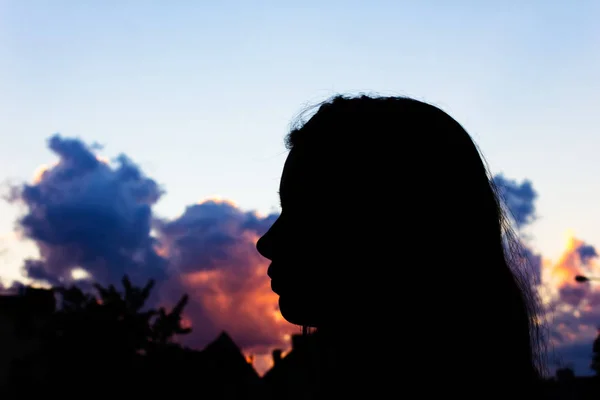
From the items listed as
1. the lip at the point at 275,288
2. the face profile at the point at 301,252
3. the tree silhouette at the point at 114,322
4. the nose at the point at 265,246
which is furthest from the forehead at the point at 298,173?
the tree silhouette at the point at 114,322

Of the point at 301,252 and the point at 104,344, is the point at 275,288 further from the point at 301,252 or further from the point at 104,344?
the point at 104,344

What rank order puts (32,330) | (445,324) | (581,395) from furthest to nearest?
(581,395)
(32,330)
(445,324)

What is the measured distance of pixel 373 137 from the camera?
169 centimetres

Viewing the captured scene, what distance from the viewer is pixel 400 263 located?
152 centimetres

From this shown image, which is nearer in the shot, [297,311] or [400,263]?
[400,263]

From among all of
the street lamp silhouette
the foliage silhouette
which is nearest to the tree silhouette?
the foliage silhouette

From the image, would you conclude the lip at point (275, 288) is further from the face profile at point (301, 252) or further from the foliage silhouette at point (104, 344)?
→ the foliage silhouette at point (104, 344)

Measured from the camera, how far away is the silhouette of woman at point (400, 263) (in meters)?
1.45

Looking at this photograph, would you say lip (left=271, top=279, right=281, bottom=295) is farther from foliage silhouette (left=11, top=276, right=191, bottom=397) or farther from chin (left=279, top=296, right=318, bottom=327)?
foliage silhouette (left=11, top=276, right=191, bottom=397)

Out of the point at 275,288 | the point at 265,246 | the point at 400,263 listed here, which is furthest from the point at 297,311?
the point at 400,263

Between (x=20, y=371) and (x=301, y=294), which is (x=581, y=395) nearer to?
(x=20, y=371)

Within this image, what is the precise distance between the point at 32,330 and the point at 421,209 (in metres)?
22.6

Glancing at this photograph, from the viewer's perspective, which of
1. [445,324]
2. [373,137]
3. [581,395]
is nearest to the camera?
[445,324]

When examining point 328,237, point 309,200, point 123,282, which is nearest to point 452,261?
point 328,237
